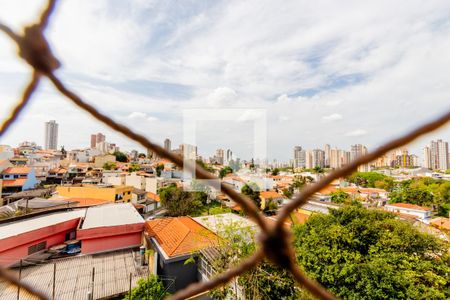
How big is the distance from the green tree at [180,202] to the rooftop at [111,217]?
6195 mm

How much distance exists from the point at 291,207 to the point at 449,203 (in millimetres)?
29438

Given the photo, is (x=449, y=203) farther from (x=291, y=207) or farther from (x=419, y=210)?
(x=291, y=207)

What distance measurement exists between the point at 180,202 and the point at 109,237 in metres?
9.27

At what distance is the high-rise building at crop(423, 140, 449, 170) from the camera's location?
40.4 metres

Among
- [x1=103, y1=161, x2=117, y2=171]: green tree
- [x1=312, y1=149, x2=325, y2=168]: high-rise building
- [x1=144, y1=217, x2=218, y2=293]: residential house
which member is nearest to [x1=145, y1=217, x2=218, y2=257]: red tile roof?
[x1=144, y1=217, x2=218, y2=293]: residential house

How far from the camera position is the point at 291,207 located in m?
0.32

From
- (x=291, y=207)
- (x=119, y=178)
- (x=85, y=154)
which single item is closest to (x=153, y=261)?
(x=291, y=207)

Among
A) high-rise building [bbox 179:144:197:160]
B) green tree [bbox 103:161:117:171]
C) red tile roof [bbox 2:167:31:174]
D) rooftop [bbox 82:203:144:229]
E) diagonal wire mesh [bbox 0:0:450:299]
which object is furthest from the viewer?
green tree [bbox 103:161:117:171]

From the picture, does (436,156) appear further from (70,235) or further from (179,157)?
(179,157)

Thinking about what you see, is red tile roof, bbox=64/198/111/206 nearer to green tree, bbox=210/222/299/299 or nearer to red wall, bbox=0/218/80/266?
red wall, bbox=0/218/80/266

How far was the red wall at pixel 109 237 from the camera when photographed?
7.25m

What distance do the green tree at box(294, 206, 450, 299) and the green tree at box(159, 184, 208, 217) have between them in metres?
11.0

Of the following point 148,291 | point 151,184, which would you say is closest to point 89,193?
point 151,184

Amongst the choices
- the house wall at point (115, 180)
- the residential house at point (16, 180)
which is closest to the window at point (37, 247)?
the house wall at point (115, 180)
